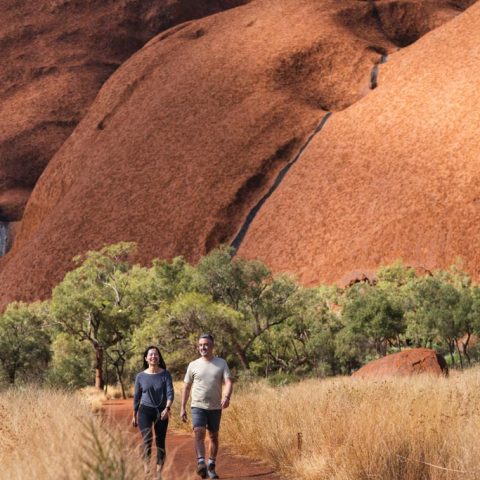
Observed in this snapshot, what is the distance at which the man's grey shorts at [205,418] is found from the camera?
369 inches

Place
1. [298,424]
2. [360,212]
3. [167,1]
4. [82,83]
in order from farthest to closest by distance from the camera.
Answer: [167,1]
[82,83]
[360,212]
[298,424]

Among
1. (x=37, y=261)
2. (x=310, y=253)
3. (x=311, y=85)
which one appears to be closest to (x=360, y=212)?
(x=310, y=253)

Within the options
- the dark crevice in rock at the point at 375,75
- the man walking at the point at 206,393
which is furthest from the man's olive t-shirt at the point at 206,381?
the dark crevice in rock at the point at 375,75

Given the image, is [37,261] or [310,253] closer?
[310,253]

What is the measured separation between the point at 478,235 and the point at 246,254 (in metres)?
18.8

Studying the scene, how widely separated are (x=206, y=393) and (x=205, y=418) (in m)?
0.35

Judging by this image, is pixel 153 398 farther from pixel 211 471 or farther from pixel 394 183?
pixel 394 183

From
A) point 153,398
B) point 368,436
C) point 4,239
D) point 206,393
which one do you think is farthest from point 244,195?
point 368,436

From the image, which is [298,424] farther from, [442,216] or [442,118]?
[442,118]

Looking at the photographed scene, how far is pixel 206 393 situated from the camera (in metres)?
9.28

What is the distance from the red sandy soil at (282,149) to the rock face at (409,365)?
3423 cm

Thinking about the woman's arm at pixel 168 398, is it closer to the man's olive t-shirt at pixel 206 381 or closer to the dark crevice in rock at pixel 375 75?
the man's olive t-shirt at pixel 206 381

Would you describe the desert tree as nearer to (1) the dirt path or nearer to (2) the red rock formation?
(1) the dirt path

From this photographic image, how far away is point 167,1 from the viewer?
117 meters
